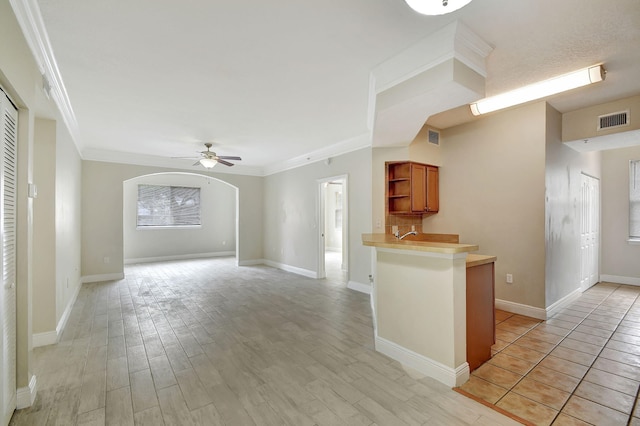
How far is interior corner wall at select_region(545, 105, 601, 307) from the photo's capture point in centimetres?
368

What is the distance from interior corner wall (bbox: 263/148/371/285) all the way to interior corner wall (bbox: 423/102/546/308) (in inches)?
55.5

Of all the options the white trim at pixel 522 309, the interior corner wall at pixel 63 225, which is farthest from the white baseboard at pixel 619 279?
the interior corner wall at pixel 63 225

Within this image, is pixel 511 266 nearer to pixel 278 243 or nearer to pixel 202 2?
pixel 202 2

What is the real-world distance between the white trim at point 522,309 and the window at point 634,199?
11.8 ft

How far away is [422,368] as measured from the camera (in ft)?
7.79

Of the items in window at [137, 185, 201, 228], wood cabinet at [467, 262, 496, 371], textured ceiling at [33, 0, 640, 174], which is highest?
textured ceiling at [33, 0, 640, 174]

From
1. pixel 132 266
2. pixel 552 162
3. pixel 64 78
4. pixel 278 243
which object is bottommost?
pixel 132 266

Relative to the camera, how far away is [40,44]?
2127 millimetres

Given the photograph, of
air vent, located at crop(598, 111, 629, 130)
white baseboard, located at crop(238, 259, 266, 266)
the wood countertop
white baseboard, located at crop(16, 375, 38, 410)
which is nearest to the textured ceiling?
air vent, located at crop(598, 111, 629, 130)

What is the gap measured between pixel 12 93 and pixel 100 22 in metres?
0.76

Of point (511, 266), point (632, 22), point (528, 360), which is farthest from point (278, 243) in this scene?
point (632, 22)

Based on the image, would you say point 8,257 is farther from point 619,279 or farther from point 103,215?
point 619,279

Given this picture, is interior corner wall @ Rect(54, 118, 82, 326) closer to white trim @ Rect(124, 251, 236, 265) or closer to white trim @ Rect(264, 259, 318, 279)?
white trim @ Rect(124, 251, 236, 265)

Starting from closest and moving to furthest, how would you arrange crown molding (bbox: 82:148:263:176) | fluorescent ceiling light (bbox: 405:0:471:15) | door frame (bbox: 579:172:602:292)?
fluorescent ceiling light (bbox: 405:0:471:15)
door frame (bbox: 579:172:602:292)
crown molding (bbox: 82:148:263:176)
